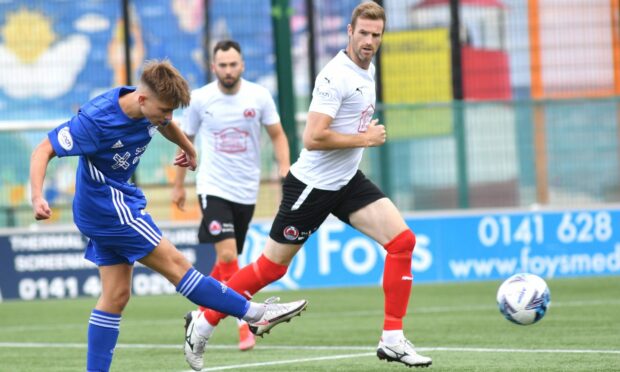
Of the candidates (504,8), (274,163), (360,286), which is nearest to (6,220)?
(274,163)

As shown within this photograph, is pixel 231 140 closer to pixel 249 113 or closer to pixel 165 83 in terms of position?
pixel 249 113

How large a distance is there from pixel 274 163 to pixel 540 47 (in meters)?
3.63

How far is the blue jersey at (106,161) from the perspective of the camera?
688 centimetres

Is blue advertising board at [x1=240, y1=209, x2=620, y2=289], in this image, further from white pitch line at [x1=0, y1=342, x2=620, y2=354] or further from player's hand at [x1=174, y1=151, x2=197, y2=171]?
player's hand at [x1=174, y1=151, x2=197, y2=171]

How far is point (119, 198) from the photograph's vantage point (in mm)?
7109

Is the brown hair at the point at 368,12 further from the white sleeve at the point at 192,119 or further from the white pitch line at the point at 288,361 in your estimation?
the white sleeve at the point at 192,119

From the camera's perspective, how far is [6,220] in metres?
15.8

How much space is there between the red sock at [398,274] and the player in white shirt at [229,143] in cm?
235

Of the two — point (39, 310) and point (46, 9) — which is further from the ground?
point (46, 9)

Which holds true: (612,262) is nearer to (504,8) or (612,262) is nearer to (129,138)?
(504,8)

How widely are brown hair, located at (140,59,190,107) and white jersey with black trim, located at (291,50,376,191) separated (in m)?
1.38

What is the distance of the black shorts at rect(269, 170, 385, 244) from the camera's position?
8266mm

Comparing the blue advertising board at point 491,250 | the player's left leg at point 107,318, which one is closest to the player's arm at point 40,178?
the player's left leg at point 107,318

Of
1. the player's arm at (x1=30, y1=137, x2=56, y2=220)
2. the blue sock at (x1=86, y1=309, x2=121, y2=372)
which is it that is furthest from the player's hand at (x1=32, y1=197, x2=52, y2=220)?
the blue sock at (x1=86, y1=309, x2=121, y2=372)
